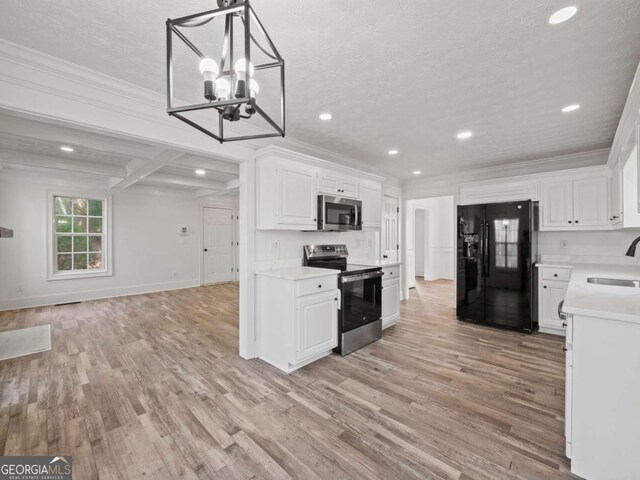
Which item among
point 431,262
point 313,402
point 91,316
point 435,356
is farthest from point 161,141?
point 431,262

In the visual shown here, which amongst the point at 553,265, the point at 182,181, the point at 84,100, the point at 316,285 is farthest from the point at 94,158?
the point at 553,265

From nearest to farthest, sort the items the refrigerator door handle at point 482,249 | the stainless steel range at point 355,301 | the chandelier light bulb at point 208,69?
the chandelier light bulb at point 208,69
the stainless steel range at point 355,301
the refrigerator door handle at point 482,249

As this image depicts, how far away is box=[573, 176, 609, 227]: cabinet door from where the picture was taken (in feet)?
11.8

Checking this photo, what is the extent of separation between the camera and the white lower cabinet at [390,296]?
3.88m

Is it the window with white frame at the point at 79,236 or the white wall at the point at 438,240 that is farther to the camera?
the white wall at the point at 438,240

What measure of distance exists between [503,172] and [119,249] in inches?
312

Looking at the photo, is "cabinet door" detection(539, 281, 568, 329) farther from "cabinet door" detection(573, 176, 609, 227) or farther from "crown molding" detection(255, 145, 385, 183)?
"crown molding" detection(255, 145, 385, 183)

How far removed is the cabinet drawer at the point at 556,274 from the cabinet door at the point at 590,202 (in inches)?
26.7

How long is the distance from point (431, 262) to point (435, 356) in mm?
6005

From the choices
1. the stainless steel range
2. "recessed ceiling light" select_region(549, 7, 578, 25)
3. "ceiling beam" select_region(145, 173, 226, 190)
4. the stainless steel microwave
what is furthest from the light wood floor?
"ceiling beam" select_region(145, 173, 226, 190)

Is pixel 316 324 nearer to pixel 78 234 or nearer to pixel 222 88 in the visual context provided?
pixel 222 88

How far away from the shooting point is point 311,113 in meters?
2.83

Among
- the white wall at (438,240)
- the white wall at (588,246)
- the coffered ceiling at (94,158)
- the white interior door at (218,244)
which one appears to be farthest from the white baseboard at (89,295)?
the white wall at (588,246)

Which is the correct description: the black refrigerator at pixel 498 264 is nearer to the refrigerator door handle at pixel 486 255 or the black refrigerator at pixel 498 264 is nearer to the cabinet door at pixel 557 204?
the refrigerator door handle at pixel 486 255
